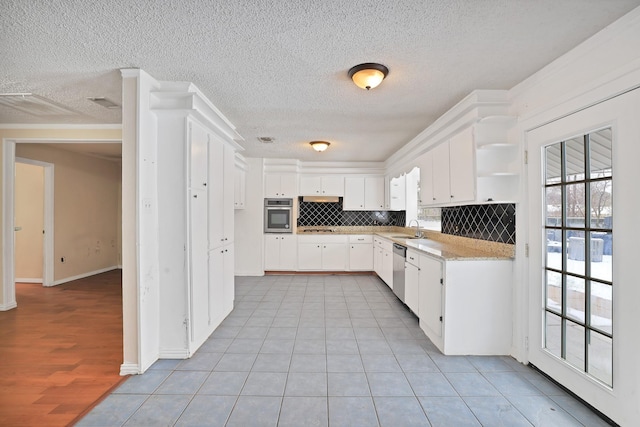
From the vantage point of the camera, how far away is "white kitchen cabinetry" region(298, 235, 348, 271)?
19.0 feet

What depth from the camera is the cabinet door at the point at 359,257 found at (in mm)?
5770

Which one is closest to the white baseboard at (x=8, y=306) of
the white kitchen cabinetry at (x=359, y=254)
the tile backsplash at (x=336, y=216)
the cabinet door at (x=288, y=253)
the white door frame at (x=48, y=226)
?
the white door frame at (x=48, y=226)

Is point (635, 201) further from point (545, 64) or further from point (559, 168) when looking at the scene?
point (545, 64)

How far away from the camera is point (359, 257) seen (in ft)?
18.9

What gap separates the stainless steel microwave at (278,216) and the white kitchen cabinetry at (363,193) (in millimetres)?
1158

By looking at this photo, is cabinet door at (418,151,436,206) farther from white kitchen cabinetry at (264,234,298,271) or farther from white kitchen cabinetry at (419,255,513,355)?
white kitchen cabinetry at (264,234,298,271)

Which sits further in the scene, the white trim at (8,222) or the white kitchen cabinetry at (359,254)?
the white kitchen cabinetry at (359,254)

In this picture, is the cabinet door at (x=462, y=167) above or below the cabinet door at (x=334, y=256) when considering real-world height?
above

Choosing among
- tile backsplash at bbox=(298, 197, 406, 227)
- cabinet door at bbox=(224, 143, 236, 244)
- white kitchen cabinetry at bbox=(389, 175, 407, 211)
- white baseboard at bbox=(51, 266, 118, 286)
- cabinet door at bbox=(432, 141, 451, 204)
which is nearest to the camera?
cabinet door at bbox=(432, 141, 451, 204)

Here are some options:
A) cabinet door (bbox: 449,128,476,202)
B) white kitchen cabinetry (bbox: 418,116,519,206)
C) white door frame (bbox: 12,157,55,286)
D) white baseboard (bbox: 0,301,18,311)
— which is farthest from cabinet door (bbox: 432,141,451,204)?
white door frame (bbox: 12,157,55,286)

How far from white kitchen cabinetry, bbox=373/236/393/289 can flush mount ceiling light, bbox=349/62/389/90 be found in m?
2.73

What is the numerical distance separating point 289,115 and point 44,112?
2.78m

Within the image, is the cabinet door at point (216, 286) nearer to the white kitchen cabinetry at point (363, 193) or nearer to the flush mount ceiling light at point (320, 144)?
the flush mount ceiling light at point (320, 144)

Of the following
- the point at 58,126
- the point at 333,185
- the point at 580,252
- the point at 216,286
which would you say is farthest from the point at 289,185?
the point at 580,252
